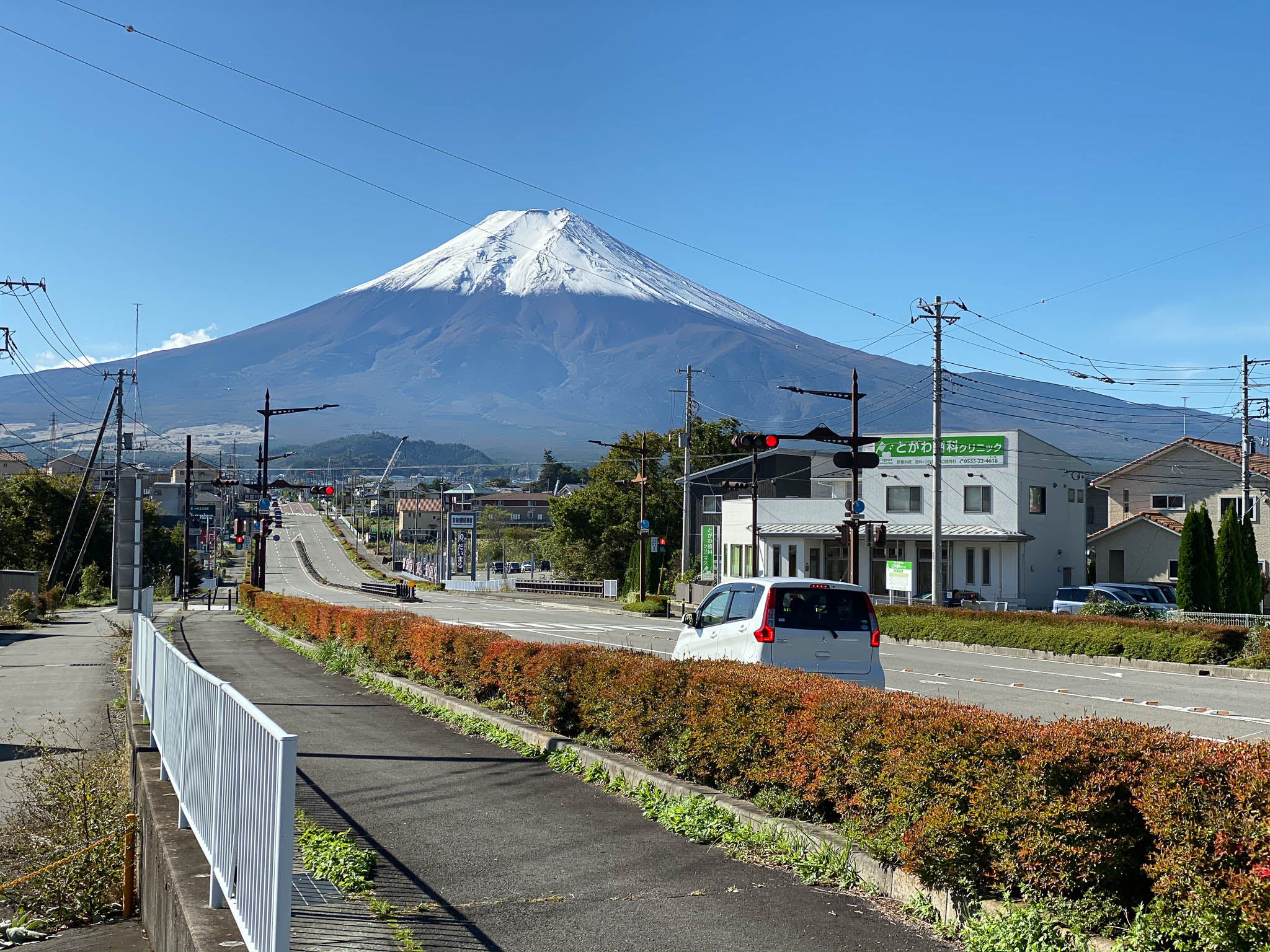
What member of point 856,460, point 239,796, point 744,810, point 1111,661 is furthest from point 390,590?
point 239,796

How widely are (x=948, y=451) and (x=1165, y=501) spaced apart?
15.4m

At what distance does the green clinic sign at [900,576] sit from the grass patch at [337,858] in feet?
92.7

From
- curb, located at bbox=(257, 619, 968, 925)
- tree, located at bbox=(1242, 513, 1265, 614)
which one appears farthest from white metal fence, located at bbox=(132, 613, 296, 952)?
tree, located at bbox=(1242, 513, 1265, 614)

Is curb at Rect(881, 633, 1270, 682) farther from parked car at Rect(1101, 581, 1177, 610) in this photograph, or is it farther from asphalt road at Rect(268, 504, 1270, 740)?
parked car at Rect(1101, 581, 1177, 610)

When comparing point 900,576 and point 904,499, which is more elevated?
point 904,499

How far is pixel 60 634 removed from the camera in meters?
35.0

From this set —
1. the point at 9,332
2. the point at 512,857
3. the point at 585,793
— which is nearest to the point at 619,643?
the point at 585,793

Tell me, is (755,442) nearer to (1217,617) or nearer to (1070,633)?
(1070,633)

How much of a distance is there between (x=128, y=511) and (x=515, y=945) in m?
15.9

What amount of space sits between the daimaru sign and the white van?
3760cm

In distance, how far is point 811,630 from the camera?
44.2 feet

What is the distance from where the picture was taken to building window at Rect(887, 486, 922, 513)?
54.3m

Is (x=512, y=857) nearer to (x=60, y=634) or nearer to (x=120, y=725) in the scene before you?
(x=120, y=725)

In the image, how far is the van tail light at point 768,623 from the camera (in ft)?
44.0
